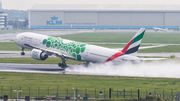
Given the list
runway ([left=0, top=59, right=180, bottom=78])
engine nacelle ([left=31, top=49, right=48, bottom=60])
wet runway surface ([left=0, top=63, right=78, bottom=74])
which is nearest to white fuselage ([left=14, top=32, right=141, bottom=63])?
runway ([left=0, top=59, right=180, bottom=78])

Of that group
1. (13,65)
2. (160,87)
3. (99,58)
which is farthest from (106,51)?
(13,65)

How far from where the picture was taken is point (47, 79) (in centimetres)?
Answer: 5406

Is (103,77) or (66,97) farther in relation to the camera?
(103,77)

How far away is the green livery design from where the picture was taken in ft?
212

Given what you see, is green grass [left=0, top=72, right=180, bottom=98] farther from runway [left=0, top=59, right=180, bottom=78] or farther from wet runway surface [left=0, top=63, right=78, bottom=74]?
wet runway surface [left=0, top=63, right=78, bottom=74]

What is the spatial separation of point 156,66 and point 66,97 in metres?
29.8

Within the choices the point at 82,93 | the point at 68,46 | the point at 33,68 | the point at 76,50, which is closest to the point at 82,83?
the point at 82,93

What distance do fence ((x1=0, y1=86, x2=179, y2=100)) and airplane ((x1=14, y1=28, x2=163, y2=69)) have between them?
13452 millimetres

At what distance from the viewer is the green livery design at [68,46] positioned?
212 ft

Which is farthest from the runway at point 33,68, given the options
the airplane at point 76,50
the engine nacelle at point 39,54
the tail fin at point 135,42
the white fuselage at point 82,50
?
the tail fin at point 135,42

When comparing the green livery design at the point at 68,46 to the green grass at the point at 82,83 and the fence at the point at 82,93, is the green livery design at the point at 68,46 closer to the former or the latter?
the green grass at the point at 82,83

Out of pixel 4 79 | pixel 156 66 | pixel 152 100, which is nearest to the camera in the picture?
pixel 152 100

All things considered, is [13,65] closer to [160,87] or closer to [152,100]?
[160,87]

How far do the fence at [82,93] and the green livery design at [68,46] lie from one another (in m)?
18.9
